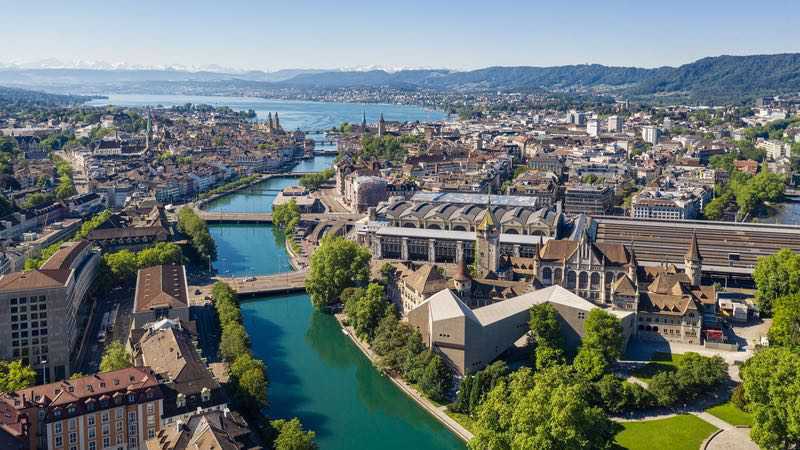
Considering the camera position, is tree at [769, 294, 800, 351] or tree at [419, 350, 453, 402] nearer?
tree at [419, 350, 453, 402]

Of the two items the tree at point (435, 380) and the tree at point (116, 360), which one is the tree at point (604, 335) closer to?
the tree at point (435, 380)

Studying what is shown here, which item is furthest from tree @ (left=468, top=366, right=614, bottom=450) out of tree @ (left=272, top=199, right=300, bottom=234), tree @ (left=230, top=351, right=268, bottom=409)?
tree @ (left=272, top=199, right=300, bottom=234)

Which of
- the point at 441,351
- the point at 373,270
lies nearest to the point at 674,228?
the point at 373,270

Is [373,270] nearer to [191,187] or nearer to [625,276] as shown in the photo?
[625,276]

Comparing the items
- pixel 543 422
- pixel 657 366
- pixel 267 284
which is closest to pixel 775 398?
pixel 657 366

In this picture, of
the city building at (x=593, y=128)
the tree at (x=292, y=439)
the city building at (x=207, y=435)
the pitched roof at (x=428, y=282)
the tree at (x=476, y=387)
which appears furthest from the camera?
the city building at (x=593, y=128)

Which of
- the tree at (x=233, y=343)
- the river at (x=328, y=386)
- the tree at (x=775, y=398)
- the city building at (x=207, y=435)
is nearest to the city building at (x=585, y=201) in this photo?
the river at (x=328, y=386)

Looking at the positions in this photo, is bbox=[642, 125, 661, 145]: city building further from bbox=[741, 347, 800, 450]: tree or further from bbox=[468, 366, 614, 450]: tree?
bbox=[468, 366, 614, 450]: tree
